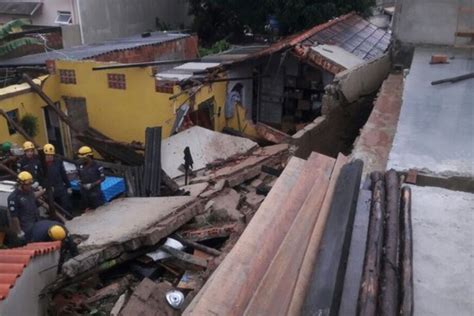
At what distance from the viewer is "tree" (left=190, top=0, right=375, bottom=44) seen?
774 inches

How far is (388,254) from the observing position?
2521 mm

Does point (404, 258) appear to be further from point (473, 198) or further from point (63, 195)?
point (63, 195)

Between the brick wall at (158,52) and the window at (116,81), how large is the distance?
56.0 inches

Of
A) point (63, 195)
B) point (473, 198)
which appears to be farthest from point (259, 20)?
point (473, 198)

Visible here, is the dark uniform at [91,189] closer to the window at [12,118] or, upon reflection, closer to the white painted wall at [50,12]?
the window at [12,118]

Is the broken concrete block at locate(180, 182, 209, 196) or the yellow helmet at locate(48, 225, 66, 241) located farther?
the broken concrete block at locate(180, 182, 209, 196)

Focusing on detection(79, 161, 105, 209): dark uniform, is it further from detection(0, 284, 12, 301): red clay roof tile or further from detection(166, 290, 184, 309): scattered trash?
detection(0, 284, 12, 301): red clay roof tile

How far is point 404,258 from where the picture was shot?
2.52 metres

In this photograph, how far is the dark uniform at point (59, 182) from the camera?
8.25m

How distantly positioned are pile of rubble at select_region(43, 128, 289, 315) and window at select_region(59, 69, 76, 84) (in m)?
A: 5.90

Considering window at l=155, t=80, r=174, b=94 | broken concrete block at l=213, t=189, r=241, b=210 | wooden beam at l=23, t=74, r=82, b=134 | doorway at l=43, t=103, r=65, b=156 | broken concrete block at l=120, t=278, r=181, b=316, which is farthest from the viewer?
doorway at l=43, t=103, r=65, b=156

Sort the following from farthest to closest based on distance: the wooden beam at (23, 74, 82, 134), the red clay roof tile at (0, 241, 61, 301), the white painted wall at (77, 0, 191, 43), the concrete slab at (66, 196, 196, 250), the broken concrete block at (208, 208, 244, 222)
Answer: the white painted wall at (77, 0, 191, 43) < the wooden beam at (23, 74, 82, 134) < the broken concrete block at (208, 208, 244, 222) < the concrete slab at (66, 196, 196, 250) < the red clay roof tile at (0, 241, 61, 301)

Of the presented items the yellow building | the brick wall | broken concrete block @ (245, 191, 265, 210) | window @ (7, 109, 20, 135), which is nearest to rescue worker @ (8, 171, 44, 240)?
broken concrete block @ (245, 191, 265, 210)

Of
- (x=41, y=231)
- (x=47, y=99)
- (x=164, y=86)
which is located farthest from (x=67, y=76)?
(x=41, y=231)
